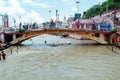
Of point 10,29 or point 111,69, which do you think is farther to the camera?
point 10,29

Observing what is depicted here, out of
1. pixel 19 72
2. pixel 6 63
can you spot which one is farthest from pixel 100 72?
pixel 6 63

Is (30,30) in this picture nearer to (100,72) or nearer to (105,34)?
(105,34)

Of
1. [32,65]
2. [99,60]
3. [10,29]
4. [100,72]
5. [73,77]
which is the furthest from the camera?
[10,29]

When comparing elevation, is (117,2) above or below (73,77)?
above

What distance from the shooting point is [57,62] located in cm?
3444

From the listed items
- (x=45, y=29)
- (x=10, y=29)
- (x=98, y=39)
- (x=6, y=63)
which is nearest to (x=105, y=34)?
(x=98, y=39)

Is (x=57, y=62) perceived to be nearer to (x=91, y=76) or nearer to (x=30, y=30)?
(x=91, y=76)

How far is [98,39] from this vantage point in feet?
183

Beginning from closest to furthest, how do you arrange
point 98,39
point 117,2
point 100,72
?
point 100,72
point 98,39
point 117,2

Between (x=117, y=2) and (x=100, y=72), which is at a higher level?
(x=117, y=2)

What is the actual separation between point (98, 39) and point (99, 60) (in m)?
20.3

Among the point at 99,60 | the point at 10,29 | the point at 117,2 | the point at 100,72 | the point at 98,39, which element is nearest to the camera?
the point at 100,72

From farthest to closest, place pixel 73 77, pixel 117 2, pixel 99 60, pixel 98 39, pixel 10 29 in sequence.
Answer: pixel 117 2 < pixel 10 29 < pixel 98 39 < pixel 99 60 < pixel 73 77

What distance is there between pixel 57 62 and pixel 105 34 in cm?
2412
